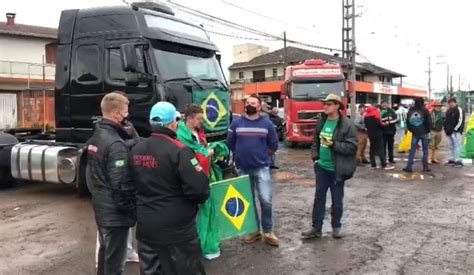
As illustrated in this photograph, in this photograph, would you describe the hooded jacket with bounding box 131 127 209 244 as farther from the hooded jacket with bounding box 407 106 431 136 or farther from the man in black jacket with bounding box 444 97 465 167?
the man in black jacket with bounding box 444 97 465 167

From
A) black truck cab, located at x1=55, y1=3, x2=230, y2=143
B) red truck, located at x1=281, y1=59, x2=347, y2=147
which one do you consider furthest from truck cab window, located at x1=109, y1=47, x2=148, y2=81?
red truck, located at x1=281, y1=59, x2=347, y2=147

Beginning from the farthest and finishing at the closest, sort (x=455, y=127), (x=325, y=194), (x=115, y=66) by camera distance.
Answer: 1. (x=455, y=127)
2. (x=115, y=66)
3. (x=325, y=194)

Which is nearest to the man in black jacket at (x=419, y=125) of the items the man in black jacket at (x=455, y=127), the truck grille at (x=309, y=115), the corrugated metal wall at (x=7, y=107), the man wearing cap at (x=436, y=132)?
the man in black jacket at (x=455, y=127)

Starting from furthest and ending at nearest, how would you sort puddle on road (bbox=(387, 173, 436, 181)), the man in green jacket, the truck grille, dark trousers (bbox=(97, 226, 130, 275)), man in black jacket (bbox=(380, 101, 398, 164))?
the truck grille < man in black jacket (bbox=(380, 101, 398, 164)) < puddle on road (bbox=(387, 173, 436, 181)) < the man in green jacket < dark trousers (bbox=(97, 226, 130, 275))

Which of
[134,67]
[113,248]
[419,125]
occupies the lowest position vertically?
[113,248]

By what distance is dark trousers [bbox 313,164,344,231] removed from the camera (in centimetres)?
598

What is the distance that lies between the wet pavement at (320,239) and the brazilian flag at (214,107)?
5.63ft

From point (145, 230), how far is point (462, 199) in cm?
702

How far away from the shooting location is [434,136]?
13.4 m

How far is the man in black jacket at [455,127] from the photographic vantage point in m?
12.8

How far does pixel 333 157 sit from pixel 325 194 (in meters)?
0.51

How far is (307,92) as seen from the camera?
18.1 metres

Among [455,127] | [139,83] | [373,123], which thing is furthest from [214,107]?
[455,127]

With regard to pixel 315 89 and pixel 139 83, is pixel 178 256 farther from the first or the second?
pixel 315 89
